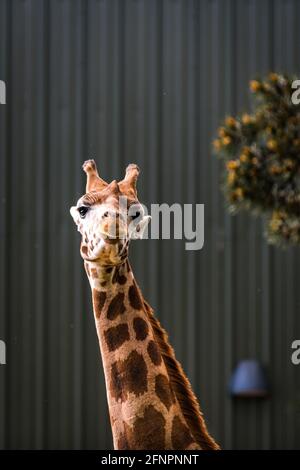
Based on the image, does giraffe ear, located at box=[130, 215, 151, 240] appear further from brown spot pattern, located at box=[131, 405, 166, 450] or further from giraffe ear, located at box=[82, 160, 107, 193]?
brown spot pattern, located at box=[131, 405, 166, 450]

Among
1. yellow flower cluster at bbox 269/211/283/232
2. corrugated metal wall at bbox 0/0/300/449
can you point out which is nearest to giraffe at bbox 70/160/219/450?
yellow flower cluster at bbox 269/211/283/232

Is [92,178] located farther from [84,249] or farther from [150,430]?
[150,430]

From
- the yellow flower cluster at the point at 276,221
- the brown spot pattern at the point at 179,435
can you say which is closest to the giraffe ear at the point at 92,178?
the brown spot pattern at the point at 179,435

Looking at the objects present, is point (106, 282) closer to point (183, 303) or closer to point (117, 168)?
point (117, 168)

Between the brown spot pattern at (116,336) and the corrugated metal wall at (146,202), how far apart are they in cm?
213

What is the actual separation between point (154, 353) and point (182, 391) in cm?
9

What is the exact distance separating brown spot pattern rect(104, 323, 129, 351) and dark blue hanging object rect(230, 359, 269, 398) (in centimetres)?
236

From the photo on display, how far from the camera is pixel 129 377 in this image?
1.14 meters

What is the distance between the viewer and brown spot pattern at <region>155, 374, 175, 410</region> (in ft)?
3.82

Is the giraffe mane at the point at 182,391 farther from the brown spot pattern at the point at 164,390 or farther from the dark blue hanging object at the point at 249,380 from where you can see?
the dark blue hanging object at the point at 249,380

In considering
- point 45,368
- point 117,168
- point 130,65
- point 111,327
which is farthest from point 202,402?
point 111,327

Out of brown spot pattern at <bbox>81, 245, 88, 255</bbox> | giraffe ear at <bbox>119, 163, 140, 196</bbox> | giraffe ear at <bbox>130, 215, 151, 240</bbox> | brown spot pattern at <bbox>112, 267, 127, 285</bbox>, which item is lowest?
brown spot pattern at <bbox>112, 267, 127, 285</bbox>

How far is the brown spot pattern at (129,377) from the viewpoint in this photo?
3.70 ft

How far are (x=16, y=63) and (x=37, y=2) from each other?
25cm
